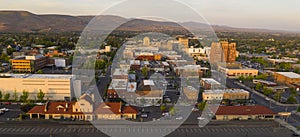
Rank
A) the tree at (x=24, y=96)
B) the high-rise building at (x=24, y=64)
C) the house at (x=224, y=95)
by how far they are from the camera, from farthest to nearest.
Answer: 1. the high-rise building at (x=24, y=64)
2. the house at (x=224, y=95)
3. the tree at (x=24, y=96)

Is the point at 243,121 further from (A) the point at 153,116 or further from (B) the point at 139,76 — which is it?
(B) the point at 139,76

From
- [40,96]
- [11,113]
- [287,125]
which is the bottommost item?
[287,125]

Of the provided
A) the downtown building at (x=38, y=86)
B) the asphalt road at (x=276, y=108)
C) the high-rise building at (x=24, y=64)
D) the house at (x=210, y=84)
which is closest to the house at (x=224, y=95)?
the asphalt road at (x=276, y=108)

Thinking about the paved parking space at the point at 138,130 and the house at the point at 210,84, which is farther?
the house at the point at 210,84

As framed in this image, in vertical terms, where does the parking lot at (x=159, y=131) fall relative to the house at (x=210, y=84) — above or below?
below

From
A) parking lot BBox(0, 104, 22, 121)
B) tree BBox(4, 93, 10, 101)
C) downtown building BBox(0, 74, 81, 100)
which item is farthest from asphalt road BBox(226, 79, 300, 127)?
tree BBox(4, 93, 10, 101)

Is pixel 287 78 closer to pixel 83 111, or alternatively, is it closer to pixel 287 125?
pixel 287 125

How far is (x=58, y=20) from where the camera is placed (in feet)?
315

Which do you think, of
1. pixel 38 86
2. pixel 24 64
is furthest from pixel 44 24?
pixel 38 86

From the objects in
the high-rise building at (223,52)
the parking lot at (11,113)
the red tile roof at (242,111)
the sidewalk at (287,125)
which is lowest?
the sidewalk at (287,125)

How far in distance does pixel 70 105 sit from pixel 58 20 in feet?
303

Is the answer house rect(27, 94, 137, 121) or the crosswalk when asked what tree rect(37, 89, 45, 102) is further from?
the crosswalk

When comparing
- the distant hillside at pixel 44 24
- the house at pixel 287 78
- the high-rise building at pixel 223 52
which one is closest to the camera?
the house at pixel 287 78

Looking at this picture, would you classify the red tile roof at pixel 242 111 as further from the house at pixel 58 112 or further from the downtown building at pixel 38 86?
the downtown building at pixel 38 86
